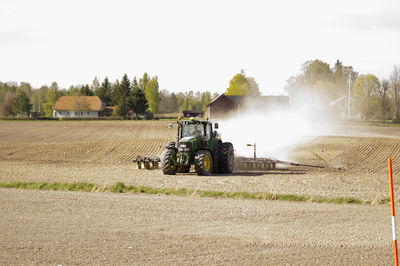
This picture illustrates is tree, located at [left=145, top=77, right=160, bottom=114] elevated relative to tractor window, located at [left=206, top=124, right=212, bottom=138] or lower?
elevated

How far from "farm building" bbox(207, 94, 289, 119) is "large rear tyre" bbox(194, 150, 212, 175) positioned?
2428 inches

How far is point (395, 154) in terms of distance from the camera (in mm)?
30609

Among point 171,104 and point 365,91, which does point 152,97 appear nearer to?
point 171,104

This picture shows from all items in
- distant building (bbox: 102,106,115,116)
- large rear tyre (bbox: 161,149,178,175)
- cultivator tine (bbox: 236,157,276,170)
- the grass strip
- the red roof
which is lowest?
the grass strip

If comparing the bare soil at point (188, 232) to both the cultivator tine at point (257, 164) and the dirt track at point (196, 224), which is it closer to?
the dirt track at point (196, 224)

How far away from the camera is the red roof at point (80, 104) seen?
115062 millimetres

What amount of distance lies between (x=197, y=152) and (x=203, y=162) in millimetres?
609

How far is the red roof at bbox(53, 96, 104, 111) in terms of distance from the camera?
378ft

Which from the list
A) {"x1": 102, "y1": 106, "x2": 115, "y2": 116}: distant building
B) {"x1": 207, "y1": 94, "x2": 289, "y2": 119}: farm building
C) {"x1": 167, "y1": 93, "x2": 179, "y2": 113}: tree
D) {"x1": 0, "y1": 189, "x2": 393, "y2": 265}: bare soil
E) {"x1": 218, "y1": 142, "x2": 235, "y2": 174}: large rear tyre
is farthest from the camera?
{"x1": 167, "y1": 93, "x2": 179, "y2": 113}: tree

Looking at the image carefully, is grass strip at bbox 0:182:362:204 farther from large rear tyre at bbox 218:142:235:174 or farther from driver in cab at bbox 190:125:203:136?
large rear tyre at bbox 218:142:235:174

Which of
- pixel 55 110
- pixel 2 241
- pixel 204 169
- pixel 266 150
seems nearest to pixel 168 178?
pixel 204 169

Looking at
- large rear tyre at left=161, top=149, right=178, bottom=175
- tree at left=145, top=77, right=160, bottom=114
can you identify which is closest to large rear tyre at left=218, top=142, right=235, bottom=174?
large rear tyre at left=161, top=149, right=178, bottom=175

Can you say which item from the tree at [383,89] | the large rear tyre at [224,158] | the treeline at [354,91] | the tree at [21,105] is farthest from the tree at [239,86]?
the large rear tyre at [224,158]

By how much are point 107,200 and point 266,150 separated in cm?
2060
